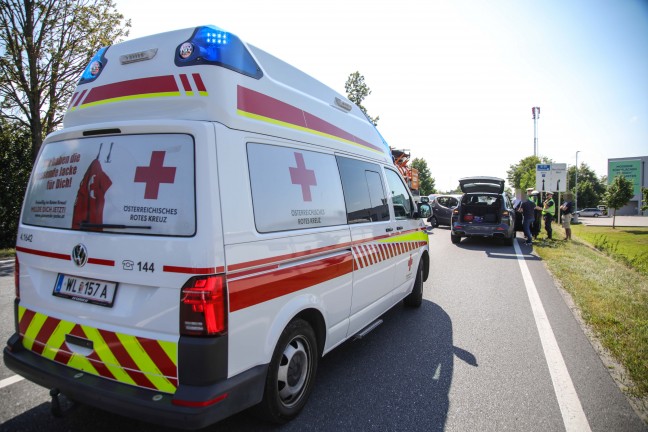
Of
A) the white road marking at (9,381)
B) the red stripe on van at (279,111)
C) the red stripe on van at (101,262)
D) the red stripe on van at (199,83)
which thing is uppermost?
the red stripe on van at (199,83)

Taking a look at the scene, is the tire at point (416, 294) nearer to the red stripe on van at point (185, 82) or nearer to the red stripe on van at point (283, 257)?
the red stripe on van at point (283, 257)

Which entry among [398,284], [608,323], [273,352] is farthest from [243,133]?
[608,323]

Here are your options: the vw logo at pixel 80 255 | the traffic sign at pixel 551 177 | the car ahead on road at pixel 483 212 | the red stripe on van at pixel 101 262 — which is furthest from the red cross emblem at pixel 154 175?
the traffic sign at pixel 551 177

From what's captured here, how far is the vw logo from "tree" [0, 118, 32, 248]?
1252 cm

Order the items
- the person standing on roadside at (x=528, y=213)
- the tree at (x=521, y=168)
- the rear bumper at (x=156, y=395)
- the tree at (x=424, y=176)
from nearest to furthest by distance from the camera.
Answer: the rear bumper at (x=156, y=395) < the person standing on roadside at (x=528, y=213) < the tree at (x=521, y=168) < the tree at (x=424, y=176)

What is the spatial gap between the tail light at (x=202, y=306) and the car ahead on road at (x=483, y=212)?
11.5 metres

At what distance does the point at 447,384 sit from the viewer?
3260 mm

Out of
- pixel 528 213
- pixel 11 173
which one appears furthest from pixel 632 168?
pixel 11 173

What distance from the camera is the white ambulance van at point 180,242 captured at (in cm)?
204

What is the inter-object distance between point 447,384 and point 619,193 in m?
33.8

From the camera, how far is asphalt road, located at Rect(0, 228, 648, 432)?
106 inches

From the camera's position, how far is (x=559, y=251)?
10680mm

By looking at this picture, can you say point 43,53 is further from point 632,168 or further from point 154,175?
point 632,168

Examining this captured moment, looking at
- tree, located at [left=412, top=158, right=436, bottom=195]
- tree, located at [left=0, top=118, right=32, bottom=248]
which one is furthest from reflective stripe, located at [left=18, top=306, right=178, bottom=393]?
tree, located at [left=412, top=158, right=436, bottom=195]
